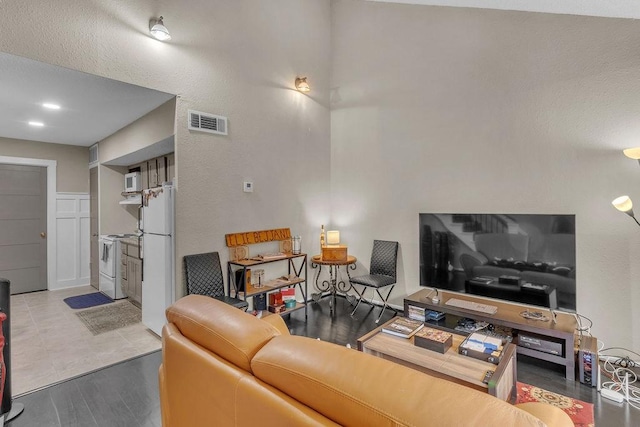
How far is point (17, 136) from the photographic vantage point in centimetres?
470

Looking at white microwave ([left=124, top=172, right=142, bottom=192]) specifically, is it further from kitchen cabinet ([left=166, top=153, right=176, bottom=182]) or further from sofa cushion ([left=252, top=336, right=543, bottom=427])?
sofa cushion ([left=252, top=336, right=543, bottom=427])

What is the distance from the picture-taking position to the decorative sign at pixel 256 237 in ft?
11.7

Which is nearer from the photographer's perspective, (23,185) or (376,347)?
(376,347)

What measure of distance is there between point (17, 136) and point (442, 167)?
6.27 meters

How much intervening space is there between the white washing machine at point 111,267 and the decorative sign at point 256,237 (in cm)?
231

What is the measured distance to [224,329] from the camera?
123cm

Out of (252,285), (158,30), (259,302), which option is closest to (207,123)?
(158,30)

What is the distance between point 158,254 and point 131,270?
149cm

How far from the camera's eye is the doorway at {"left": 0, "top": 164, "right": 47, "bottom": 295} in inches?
186

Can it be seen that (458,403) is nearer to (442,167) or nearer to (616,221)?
(616,221)

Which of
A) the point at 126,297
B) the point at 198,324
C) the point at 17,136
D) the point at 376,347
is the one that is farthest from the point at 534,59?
the point at 17,136

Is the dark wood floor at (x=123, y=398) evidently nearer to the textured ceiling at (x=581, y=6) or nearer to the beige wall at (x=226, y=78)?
the beige wall at (x=226, y=78)

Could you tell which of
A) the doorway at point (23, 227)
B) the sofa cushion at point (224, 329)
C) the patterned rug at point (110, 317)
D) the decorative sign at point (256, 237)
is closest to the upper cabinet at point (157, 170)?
the decorative sign at point (256, 237)

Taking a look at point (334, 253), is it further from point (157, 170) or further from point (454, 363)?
point (157, 170)
